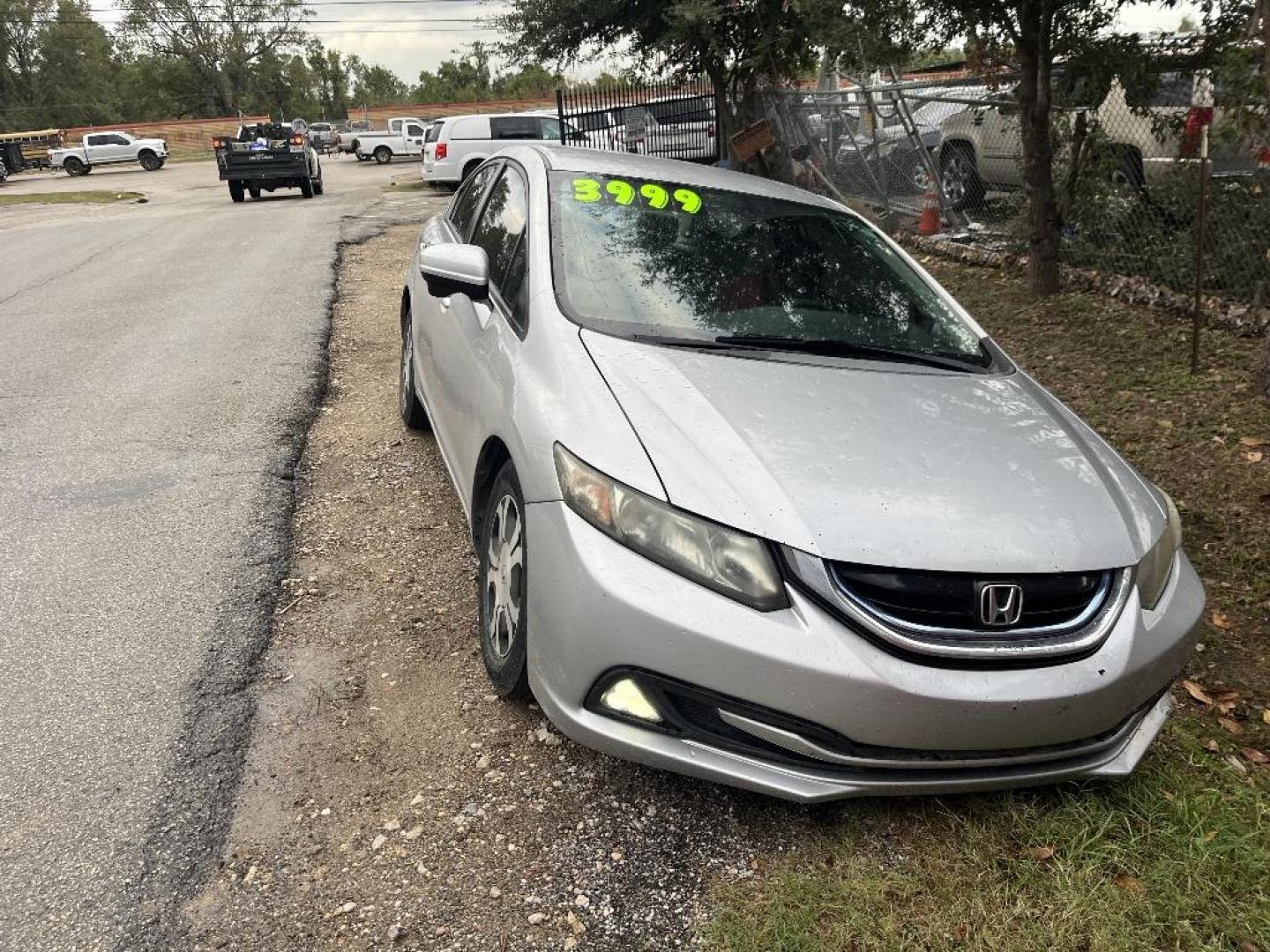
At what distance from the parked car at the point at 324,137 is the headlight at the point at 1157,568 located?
56882mm

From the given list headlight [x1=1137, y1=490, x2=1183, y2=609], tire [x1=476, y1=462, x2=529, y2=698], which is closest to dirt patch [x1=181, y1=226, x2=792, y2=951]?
tire [x1=476, y1=462, x2=529, y2=698]

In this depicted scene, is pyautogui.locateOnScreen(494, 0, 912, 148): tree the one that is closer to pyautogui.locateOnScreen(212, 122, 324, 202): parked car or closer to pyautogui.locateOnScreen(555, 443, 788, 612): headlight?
pyautogui.locateOnScreen(555, 443, 788, 612): headlight

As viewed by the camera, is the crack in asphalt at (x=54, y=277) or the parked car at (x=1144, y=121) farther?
the crack in asphalt at (x=54, y=277)

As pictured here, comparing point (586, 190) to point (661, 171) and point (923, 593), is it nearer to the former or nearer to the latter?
point (661, 171)

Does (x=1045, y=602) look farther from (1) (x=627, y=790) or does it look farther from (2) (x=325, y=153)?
(2) (x=325, y=153)

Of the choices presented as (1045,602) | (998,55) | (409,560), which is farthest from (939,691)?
(998,55)

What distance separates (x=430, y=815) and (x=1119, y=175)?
23.8ft

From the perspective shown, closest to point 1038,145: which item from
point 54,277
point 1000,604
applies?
point 1000,604

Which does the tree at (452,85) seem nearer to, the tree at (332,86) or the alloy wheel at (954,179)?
the tree at (332,86)

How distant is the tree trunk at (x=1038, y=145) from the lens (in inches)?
279

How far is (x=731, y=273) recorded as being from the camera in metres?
3.54

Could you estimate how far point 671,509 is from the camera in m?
2.40

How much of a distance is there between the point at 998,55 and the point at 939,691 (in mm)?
6923

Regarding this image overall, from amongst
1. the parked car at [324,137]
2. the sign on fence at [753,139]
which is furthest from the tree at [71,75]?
the sign on fence at [753,139]
